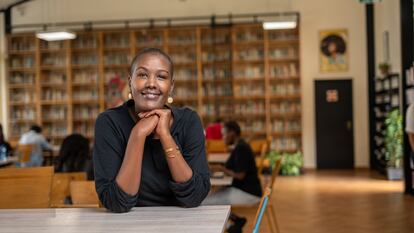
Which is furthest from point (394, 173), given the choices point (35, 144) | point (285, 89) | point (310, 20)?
point (35, 144)

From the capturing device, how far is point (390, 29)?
1182 cm

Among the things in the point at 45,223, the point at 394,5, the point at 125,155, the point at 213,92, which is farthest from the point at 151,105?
the point at 213,92

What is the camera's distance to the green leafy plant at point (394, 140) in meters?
10.4

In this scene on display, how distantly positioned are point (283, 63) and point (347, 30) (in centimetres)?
163

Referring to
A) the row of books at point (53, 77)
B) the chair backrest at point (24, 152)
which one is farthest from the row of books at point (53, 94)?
the chair backrest at point (24, 152)

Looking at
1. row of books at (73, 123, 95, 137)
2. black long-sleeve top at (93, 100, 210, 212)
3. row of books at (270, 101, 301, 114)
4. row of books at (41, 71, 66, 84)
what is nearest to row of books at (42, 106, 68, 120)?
row of books at (73, 123, 95, 137)

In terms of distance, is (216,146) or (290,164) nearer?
(216,146)

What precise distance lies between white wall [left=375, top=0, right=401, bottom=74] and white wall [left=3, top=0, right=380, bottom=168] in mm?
Result: 545

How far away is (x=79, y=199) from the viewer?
3.22 m

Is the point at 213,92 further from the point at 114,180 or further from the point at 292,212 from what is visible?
the point at 114,180

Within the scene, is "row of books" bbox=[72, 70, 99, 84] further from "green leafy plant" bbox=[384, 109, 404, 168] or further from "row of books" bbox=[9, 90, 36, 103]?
"green leafy plant" bbox=[384, 109, 404, 168]

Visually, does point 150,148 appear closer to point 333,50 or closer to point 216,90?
point 216,90

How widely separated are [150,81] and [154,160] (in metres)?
0.29

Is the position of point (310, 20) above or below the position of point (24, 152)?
above
